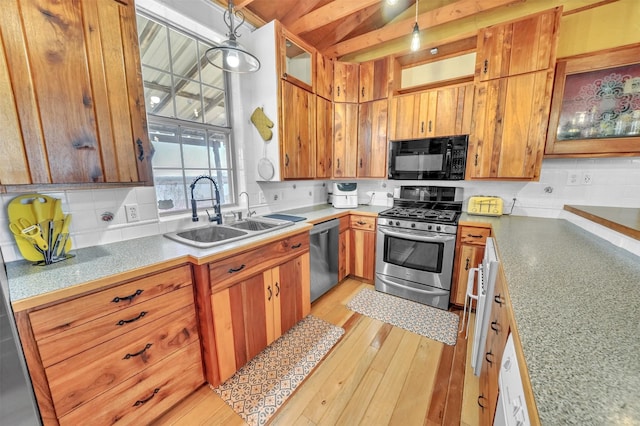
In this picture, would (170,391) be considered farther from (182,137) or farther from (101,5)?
(101,5)

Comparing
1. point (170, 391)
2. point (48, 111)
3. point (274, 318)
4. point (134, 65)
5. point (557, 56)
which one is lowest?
point (170, 391)

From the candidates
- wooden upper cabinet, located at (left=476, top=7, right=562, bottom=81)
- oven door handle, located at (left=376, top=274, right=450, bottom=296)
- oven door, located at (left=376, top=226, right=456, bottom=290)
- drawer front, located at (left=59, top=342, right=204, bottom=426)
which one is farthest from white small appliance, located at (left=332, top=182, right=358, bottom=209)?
drawer front, located at (left=59, top=342, right=204, bottom=426)

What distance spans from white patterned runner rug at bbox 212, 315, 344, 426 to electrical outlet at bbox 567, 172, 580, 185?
2.42 m

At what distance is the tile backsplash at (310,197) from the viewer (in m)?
1.42

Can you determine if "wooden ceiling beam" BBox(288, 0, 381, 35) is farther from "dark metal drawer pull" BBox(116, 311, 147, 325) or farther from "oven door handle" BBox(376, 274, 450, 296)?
"dark metal drawer pull" BBox(116, 311, 147, 325)

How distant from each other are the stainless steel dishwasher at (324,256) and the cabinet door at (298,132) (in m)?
0.58

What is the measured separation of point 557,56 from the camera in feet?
6.80

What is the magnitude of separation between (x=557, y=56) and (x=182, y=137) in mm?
3241

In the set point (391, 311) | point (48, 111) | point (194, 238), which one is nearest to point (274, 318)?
point (194, 238)

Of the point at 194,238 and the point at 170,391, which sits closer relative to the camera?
the point at 170,391

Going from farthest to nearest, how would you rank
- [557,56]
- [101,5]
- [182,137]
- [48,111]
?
[557,56]
[182,137]
[101,5]
[48,111]

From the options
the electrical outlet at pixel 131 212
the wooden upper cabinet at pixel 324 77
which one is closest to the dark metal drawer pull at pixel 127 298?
the electrical outlet at pixel 131 212

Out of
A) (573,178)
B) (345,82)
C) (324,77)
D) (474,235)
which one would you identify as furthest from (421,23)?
(474,235)

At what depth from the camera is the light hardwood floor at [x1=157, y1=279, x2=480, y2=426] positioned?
52.4 inches
